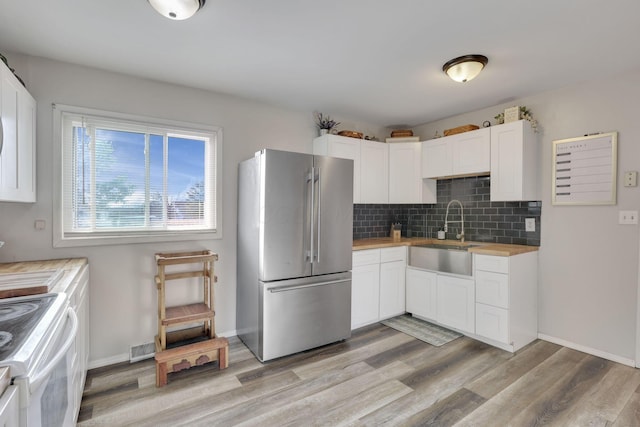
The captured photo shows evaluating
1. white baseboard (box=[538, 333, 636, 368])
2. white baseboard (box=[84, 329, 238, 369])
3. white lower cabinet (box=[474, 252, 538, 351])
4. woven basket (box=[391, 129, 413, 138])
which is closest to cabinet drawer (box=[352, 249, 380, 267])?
white lower cabinet (box=[474, 252, 538, 351])

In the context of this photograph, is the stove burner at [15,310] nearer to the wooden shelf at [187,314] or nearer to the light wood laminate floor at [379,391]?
the light wood laminate floor at [379,391]

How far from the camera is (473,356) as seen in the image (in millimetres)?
2688

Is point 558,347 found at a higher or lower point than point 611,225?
lower

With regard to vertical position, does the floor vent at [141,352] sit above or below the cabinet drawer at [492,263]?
below

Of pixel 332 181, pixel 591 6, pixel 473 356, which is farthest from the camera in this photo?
pixel 332 181

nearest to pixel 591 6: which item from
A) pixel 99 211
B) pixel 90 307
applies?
pixel 99 211

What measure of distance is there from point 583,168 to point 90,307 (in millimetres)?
4334

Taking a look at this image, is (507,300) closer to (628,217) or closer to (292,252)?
(628,217)

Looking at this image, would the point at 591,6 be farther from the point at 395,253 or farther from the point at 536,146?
the point at 395,253

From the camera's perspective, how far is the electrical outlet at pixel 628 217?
249 centimetres

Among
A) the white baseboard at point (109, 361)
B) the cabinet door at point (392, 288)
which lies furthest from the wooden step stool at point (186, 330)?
the cabinet door at point (392, 288)

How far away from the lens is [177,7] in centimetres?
163

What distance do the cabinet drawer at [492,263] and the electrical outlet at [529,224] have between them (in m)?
0.65

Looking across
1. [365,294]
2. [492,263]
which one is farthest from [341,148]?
[492,263]
